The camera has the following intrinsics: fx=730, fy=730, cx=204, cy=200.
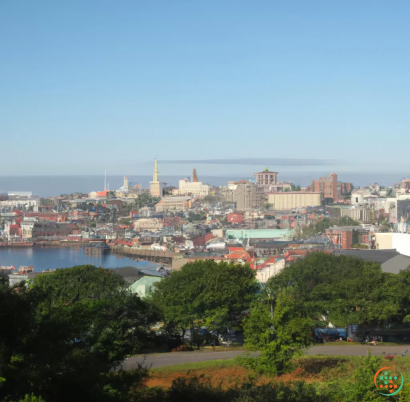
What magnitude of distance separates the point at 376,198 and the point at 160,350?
28.0m

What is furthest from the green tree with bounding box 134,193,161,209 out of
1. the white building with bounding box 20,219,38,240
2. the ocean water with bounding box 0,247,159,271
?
the ocean water with bounding box 0,247,159,271

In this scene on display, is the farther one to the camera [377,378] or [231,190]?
[231,190]

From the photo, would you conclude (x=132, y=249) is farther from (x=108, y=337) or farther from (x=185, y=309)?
(x=108, y=337)

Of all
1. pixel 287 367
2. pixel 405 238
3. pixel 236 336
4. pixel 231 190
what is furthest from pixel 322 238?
pixel 231 190

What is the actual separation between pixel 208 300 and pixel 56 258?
14.4 metres

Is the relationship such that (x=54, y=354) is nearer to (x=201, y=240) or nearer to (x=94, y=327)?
(x=94, y=327)

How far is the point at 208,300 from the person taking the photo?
16.5 ft

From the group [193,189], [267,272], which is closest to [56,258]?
[267,272]

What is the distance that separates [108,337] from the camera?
3279mm

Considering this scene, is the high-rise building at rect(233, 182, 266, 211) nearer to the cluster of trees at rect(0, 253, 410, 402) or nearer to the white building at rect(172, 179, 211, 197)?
the white building at rect(172, 179, 211, 197)

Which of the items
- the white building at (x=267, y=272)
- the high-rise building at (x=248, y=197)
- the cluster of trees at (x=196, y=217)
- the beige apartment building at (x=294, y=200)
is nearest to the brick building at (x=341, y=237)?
the white building at (x=267, y=272)

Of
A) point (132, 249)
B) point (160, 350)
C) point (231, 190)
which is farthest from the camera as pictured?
point (231, 190)

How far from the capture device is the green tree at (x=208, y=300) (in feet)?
15.9

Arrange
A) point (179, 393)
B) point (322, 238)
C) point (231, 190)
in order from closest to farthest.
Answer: point (179, 393), point (322, 238), point (231, 190)
